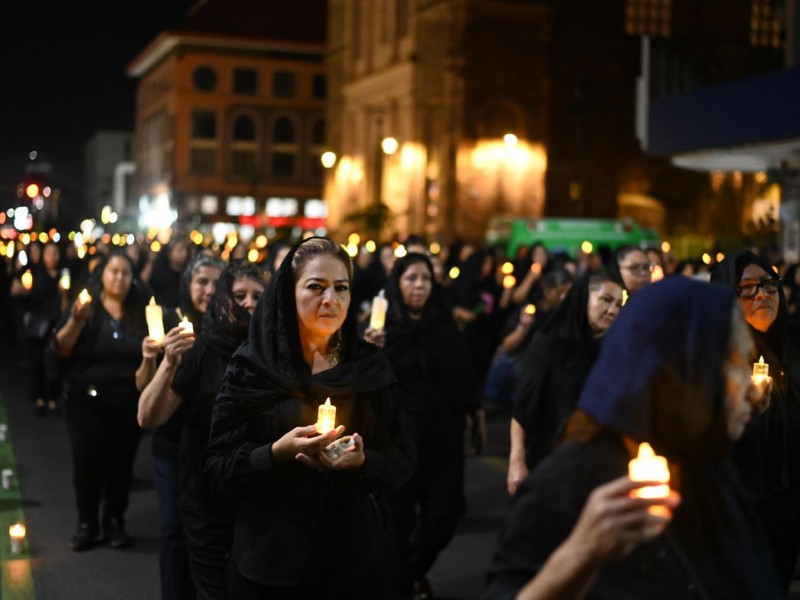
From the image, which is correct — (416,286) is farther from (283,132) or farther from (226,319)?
(283,132)

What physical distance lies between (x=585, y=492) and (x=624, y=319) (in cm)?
35

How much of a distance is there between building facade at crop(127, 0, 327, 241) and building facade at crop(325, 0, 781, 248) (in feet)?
116

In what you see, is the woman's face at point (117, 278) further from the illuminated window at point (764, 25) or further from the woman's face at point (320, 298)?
the illuminated window at point (764, 25)

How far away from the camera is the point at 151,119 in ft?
330

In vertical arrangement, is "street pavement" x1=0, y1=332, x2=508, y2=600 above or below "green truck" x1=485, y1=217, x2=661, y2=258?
below

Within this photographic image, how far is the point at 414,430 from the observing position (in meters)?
5.21

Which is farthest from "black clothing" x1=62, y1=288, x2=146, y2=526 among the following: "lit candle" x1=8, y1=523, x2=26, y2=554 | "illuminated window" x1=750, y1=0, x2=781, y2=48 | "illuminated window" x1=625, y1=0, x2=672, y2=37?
"illuminated window" x1=750, y1=0, x2=781, y2=48

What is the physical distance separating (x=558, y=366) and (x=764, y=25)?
1959 inches

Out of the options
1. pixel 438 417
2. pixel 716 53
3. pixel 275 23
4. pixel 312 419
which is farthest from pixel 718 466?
pixel 275 23

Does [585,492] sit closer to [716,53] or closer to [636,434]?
[636,434]

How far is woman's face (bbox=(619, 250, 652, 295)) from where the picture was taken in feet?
29.6

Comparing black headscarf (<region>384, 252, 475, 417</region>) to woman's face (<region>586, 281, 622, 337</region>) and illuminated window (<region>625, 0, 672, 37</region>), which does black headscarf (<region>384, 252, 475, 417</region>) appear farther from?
illuminated window (<region>625, 0, 672, 37</region>)

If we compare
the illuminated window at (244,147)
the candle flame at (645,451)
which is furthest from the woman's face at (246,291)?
the illuminated window at (244,147)

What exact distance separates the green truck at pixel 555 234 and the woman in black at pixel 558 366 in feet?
75.8
